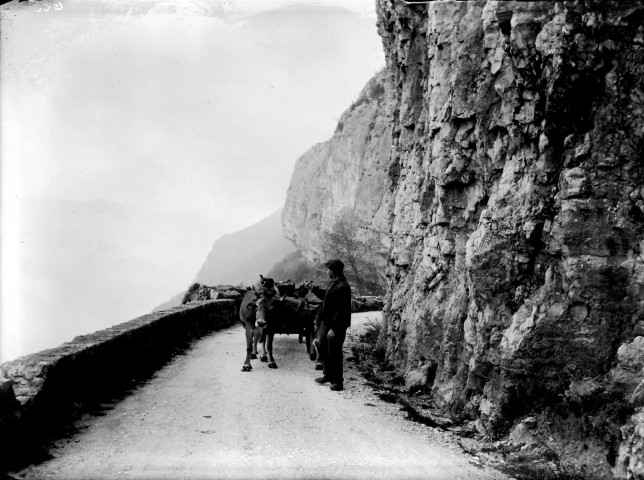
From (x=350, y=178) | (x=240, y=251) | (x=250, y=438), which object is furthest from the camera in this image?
(x=240, y=251)

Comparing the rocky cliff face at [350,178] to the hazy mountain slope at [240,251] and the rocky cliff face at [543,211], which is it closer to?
the rocky cliff face at [543,211]

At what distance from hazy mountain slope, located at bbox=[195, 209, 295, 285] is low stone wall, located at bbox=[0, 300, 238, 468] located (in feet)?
327

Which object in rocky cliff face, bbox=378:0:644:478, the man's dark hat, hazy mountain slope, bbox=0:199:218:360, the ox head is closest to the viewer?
rocky cliff face, bbox=378:0:644:478

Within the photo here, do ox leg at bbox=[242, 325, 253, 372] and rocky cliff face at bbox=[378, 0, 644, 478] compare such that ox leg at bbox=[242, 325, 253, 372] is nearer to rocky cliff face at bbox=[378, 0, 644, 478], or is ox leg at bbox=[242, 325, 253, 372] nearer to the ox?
the ox

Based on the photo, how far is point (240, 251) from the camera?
154 meters

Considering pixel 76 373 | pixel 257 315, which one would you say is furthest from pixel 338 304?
pixel 76 373

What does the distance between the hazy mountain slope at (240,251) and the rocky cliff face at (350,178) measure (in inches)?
1632

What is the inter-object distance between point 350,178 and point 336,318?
45.2 meters

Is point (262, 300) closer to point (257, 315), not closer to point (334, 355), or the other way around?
point (257, 315)

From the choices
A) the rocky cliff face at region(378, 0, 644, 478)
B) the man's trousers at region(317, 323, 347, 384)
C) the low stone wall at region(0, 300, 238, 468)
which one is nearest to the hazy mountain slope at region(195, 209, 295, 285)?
the low stone wall at region(0, 300, 238, 468)

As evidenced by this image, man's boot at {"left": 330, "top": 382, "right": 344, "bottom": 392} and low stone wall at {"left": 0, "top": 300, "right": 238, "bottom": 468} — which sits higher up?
low stone wall at {"left": 0, "top": 300, "right": 238, "bottom": 468}

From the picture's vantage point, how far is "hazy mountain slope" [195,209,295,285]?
4483 inches

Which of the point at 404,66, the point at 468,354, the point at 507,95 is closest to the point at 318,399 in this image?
the point at 468,354

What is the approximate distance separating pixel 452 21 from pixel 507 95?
9.12ft
